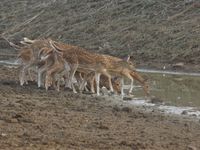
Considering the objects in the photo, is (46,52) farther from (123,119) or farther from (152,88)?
(123,119)

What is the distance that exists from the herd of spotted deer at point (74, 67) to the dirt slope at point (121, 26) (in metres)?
6.49

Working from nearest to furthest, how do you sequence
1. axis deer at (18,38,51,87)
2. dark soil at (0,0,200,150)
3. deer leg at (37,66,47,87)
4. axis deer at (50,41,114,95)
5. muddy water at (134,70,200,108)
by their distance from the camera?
dark soil at (0,0,200,150) → muddy water at (134,70,200,108) → axis deer at (50,41,114,95) → deer leg at (37,66,47,87) → axis deer at (18,38,51,87)

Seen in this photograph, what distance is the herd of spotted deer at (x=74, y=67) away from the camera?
60.7ft

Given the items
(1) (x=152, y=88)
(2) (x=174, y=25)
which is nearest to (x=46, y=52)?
(1) (x=152, y=88)

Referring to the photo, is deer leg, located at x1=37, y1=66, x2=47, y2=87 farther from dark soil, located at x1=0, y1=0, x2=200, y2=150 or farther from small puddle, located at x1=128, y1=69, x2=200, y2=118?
small puddle, located at x1=128, y1=69, x2=200, y2=118

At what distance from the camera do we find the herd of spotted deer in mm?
18500

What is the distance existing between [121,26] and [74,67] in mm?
12455

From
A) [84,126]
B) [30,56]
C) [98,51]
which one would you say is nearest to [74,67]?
[30,56]

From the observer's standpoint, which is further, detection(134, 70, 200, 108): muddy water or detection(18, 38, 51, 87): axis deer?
detection(18, 38, 51, 87): axis deer

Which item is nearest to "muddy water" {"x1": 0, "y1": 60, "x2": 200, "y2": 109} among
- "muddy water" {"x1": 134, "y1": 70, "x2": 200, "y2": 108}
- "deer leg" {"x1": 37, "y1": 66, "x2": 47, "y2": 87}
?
"muddy water" {"x1": 134, "y1": 70, "x2": 200, "y2": 108}

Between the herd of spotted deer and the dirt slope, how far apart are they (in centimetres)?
649

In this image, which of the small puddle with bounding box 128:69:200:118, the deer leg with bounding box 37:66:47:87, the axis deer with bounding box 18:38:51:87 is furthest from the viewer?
the axis deer with bounding box 18:38:51:87

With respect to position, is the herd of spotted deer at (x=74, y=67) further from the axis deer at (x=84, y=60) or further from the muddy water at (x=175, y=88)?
the muddy water at (x=175, y=88)

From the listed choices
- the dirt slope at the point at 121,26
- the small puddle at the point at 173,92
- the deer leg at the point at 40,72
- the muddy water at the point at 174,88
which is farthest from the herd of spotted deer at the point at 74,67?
the dirt slope at the point at 121,26
